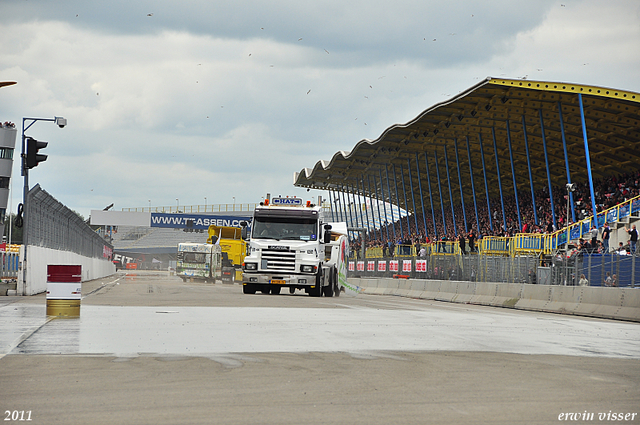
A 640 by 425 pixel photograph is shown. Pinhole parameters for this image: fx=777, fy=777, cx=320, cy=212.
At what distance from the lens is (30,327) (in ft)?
40.3

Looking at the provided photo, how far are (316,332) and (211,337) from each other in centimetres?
192

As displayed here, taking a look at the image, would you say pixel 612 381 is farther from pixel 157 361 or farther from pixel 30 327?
pixel 30 327

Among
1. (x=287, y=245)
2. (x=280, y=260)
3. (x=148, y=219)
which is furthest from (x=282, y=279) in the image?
(x=148, y=219)

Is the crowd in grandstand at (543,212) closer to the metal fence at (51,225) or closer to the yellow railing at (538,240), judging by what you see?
the yellow railing at (538,240)

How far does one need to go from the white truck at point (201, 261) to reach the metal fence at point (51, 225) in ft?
40.4

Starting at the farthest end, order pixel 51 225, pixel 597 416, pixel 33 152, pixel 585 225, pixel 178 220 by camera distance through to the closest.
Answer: pixel 178 220 < pixel 585 225 < pixel 51 225 < pixel 33 152 < pixel 597 416

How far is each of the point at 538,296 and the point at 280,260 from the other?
29.6 ft

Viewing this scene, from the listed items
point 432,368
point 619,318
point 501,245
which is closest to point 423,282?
point 501,245

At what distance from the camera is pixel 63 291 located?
14.9 meters

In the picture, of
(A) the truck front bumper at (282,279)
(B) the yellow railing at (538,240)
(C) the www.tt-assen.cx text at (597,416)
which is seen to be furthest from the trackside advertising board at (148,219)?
(C) the www.tt-assen.cx text at (597,416)

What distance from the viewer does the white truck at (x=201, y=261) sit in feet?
182

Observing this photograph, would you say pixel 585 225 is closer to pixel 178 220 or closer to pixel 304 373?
pixel 304 373

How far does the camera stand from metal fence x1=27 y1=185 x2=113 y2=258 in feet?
82.9

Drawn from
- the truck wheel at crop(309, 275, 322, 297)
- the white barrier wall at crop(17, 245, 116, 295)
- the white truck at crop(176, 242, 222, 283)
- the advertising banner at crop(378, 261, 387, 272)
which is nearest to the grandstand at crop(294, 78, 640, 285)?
the advertising banner at crop(378, 261, 387, 272)
